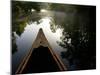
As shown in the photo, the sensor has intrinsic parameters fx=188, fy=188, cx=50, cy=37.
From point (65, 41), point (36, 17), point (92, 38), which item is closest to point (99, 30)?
point (92, 38)

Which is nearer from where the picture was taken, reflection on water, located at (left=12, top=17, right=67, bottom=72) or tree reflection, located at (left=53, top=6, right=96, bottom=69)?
reflection on water, located at (left=12, top=17, right=67, bottom=72)

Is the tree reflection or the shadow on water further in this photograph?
the tree reflection

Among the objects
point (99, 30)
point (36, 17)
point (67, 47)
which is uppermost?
point (36, 17)

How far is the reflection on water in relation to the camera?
2023 millimetres

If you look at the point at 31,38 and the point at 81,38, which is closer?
the point at 31,38

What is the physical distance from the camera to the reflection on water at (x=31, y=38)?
6.64ft

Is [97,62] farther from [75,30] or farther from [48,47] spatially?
[48,47]

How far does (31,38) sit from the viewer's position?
Answer: 207 cm

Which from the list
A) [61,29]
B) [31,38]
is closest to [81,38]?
[61,29]

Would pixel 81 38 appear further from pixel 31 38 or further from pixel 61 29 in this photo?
pixel 31 38

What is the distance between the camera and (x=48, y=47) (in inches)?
83.6

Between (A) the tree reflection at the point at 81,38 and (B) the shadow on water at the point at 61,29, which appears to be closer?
(B) the shadow on water at the point at 61,29

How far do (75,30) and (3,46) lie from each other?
850 mm

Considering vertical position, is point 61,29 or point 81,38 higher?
point 61,29
